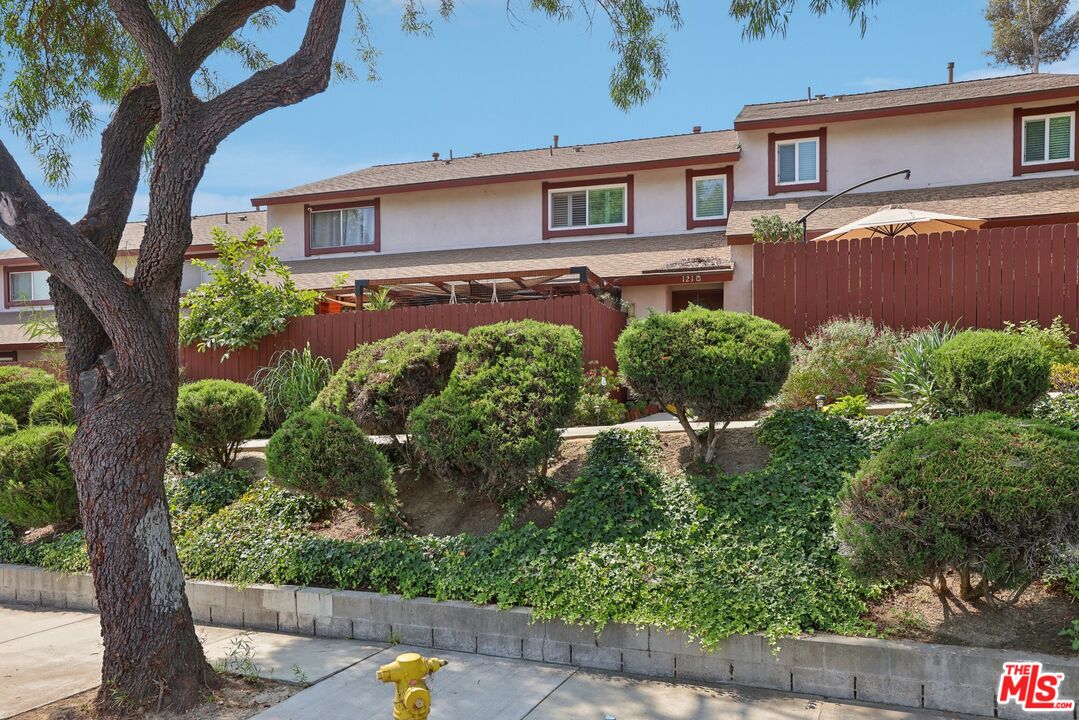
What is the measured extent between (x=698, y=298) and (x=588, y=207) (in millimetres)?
3532

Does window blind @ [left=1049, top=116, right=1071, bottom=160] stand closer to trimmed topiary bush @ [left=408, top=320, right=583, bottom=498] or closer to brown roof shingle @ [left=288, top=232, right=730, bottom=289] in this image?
brown roof shingle @ [left=288, top=232, right=730, bottom=289]

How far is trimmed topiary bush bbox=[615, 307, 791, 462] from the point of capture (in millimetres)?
A: 6586

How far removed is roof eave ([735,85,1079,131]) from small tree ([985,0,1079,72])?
1998 centimetres

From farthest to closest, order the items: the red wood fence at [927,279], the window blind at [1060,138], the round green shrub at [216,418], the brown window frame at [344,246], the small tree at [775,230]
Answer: the brown window frame at [344,246] → the window blind at [1060,138] → the small tree at [775,230] → the red wood fence at [927,279] → the round green shrub at [216,418]

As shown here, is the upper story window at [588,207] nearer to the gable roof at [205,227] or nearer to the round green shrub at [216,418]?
the gable roof at [205,227]

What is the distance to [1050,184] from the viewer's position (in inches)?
571

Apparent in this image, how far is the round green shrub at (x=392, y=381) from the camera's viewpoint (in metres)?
7.37

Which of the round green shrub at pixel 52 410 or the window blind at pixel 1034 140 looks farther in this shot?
the window blind at pixel 1034 140

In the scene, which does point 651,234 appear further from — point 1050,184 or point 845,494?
point 845,494

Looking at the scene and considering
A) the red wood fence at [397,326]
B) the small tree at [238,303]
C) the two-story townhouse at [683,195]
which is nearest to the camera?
the red wood fence at [397,326]

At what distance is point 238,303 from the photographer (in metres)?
12.0

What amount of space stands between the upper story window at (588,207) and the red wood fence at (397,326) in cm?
585

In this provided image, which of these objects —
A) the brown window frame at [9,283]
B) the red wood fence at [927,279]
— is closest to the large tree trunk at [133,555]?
the red wood fence at [927,279]

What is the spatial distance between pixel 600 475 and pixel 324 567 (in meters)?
2.45
